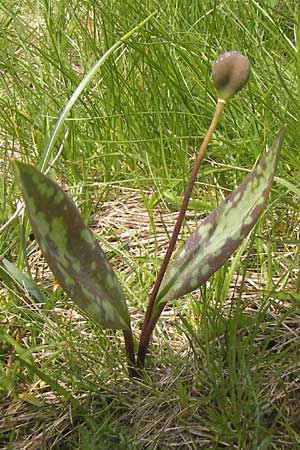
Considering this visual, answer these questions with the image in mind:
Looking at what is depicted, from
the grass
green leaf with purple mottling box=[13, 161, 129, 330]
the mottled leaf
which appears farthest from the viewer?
the mottled leaf

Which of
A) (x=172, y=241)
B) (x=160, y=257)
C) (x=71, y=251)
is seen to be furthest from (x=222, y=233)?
(x=160, y=257)

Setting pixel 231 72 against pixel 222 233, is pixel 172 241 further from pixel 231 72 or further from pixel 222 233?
pixel 231 72

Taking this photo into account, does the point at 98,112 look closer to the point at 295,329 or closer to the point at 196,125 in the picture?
the point at 196,125

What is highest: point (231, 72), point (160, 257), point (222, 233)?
point (231, 72)

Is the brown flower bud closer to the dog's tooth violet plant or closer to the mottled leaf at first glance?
the dog's tooth violet plant

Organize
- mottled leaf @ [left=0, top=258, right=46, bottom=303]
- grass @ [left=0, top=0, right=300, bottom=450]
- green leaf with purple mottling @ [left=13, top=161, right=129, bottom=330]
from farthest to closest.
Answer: mottled leaf @ [left=0, top=258, right=46, bottom=303]
grass @ [left=0, top=0, right=300, bottom=450]
green leaf with purple mottling @ [left=13, top=161, right=129, bottom=330]

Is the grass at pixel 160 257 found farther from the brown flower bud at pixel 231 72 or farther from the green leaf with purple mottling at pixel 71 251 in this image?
the brown flower bud at pixel 231 72

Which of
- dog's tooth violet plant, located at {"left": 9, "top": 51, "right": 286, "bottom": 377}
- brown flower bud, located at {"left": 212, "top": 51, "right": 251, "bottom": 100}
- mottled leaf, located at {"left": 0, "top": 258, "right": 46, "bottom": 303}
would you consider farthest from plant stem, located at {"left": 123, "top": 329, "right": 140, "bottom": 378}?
brown flower bud, located at {"left": 212, "top": 51, "right": 251, "bottom": 100}
